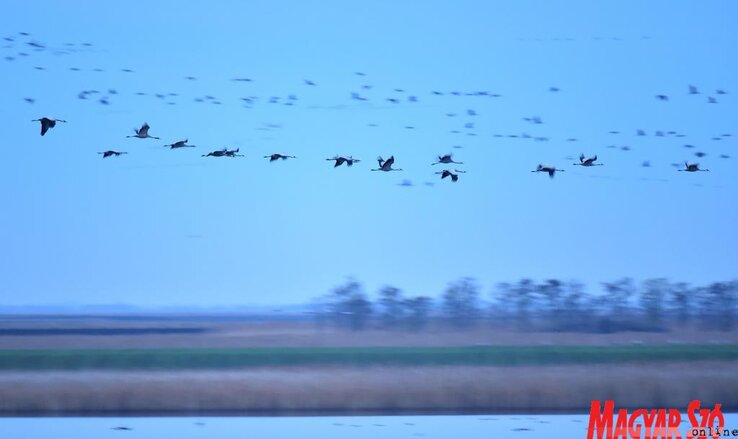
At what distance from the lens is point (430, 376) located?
30734 millimetres

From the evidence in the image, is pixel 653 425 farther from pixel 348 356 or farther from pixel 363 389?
pixel 348 356

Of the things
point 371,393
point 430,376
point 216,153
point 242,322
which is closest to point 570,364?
point 430,376

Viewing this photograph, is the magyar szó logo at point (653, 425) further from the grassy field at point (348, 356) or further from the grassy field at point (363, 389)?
the grassy field at point (348, 356)

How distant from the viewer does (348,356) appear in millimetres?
33781

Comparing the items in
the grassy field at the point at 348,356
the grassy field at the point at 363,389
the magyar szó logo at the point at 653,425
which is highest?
the grassy field at the point at 348,356

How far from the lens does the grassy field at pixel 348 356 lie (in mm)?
32438

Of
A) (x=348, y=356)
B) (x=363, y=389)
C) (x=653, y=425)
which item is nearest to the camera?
(x=653, y=425)

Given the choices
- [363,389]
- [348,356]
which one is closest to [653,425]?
[363,389]

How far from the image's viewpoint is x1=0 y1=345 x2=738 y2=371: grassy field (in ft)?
106

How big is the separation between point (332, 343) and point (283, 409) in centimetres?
1029

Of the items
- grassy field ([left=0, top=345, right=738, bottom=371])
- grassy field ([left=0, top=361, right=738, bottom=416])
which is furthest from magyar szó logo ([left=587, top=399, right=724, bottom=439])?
grassy field ([left=0, top=345, right=738, bottom=371])

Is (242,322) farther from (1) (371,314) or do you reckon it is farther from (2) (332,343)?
(2) (332,343)

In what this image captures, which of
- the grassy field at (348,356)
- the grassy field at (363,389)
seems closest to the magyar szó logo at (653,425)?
the grassy field at (363,389)

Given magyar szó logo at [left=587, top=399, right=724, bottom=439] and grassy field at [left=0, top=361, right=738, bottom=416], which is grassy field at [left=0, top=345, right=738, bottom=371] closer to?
grassy field at [left=0, top=361, right=738, bottom=416]
